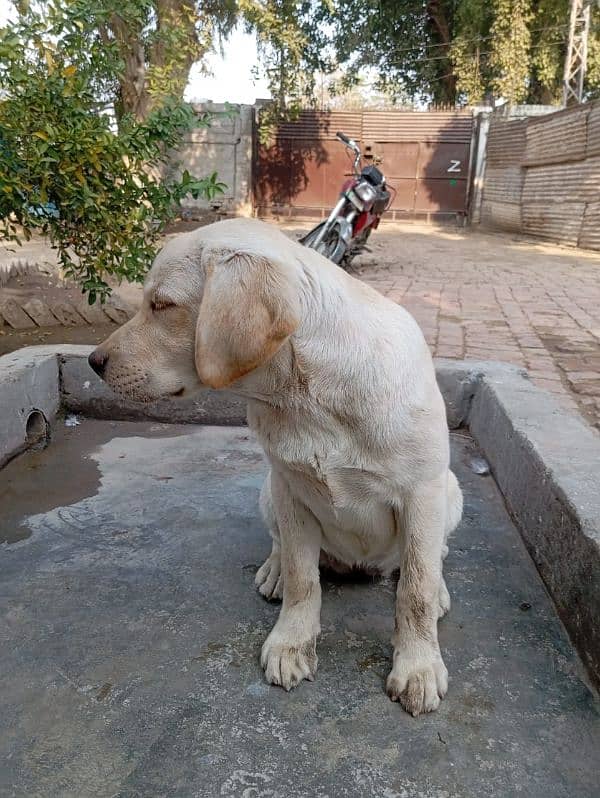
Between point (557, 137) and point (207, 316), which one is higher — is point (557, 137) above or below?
above

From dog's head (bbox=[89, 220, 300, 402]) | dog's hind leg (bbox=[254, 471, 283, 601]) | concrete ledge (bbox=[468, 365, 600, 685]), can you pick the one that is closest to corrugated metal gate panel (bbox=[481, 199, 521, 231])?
concrete ledge (bbox=[468, 365, 600, 685])

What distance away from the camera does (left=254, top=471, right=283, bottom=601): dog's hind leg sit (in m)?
2.09

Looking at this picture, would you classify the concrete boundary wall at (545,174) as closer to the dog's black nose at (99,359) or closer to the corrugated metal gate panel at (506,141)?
the corrugated metal gate panel at (506,141)

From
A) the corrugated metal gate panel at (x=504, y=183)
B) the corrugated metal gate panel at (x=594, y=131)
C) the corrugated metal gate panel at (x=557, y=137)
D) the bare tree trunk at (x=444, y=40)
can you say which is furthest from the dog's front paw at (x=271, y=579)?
the bare tree trunk at (x=444, y=40)

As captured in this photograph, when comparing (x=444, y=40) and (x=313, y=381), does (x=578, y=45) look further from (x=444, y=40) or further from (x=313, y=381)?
(x=313, y=381)

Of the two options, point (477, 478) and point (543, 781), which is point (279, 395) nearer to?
point (543, 781)

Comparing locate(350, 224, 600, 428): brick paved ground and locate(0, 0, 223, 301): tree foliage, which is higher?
locate(0, 0, 223, 301): tree foliage

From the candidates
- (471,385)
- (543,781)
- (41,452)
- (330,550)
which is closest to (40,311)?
(41,452)

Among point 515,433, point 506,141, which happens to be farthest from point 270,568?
point 506,141

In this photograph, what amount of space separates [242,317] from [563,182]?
42.5 feet

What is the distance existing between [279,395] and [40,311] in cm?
528

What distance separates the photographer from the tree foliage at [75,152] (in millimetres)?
3076

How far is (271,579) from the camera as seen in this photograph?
83.2 inches

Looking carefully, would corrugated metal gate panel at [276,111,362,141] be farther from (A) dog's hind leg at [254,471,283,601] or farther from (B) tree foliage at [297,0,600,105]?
(A) dog's hind leg at [254,471,283,601]
